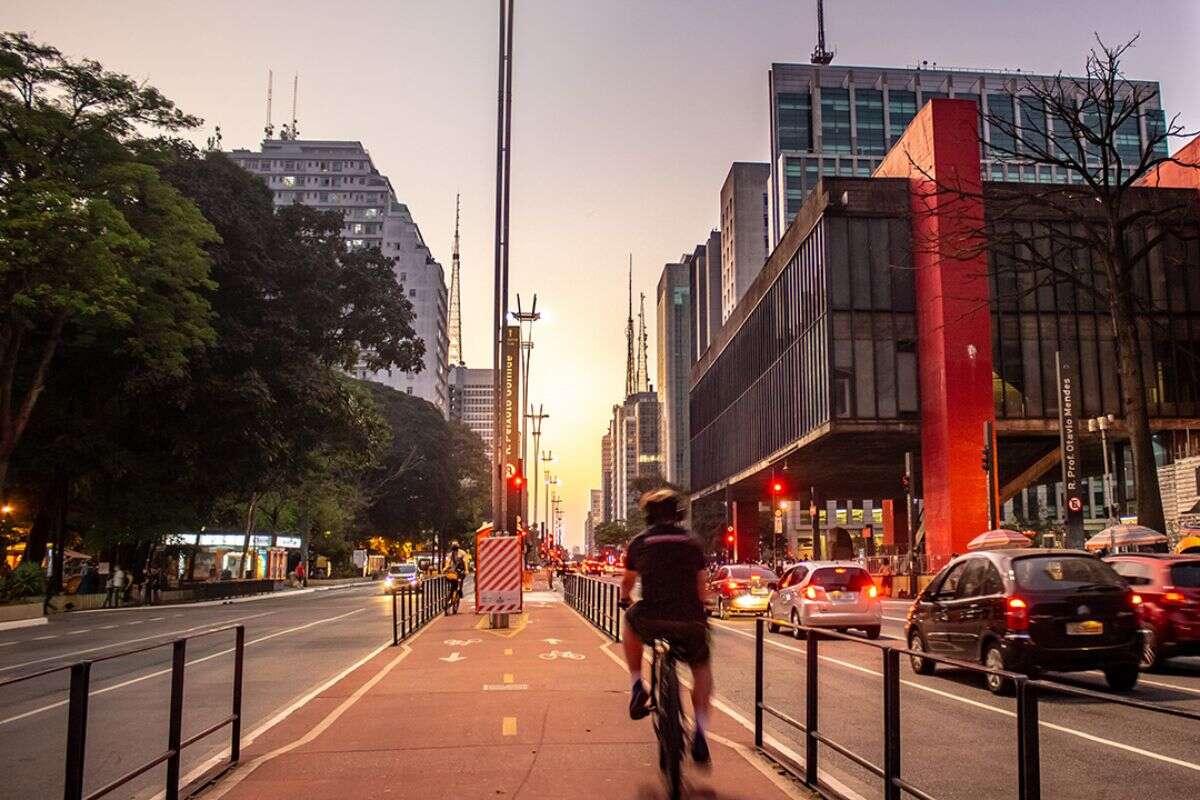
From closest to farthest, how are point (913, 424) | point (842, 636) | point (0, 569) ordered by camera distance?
point (842, 636) < point (0, 569) < point (913, 424)

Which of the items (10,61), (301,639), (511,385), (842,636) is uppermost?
(10,61)

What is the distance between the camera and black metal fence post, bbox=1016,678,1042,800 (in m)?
4.57

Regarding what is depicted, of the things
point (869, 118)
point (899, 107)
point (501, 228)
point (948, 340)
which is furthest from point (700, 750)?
point (899, 107)

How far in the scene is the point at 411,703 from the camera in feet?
38.2

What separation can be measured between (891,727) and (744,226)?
145065 millimetres

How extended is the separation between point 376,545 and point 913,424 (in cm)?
7811

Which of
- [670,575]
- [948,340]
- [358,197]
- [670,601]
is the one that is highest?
[358,197]

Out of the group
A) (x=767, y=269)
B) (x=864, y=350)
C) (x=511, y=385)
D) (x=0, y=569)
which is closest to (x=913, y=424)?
(x=864, y=350)

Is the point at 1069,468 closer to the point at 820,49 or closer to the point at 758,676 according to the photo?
the point at 758,676

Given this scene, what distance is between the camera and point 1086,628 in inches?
488

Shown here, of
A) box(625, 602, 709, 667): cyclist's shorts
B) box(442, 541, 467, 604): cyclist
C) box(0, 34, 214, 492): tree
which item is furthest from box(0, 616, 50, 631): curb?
box(625, 602, 709, 667): cyclist's shorts

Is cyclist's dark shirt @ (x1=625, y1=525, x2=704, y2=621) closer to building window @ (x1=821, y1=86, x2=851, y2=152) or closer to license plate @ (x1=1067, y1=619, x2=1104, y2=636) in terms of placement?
license plate @ (x1=1067, y1=619, x2=1104, y2=636)

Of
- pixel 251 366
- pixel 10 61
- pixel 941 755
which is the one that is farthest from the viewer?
pixel 251 366

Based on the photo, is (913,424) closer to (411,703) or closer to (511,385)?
(511,385)
